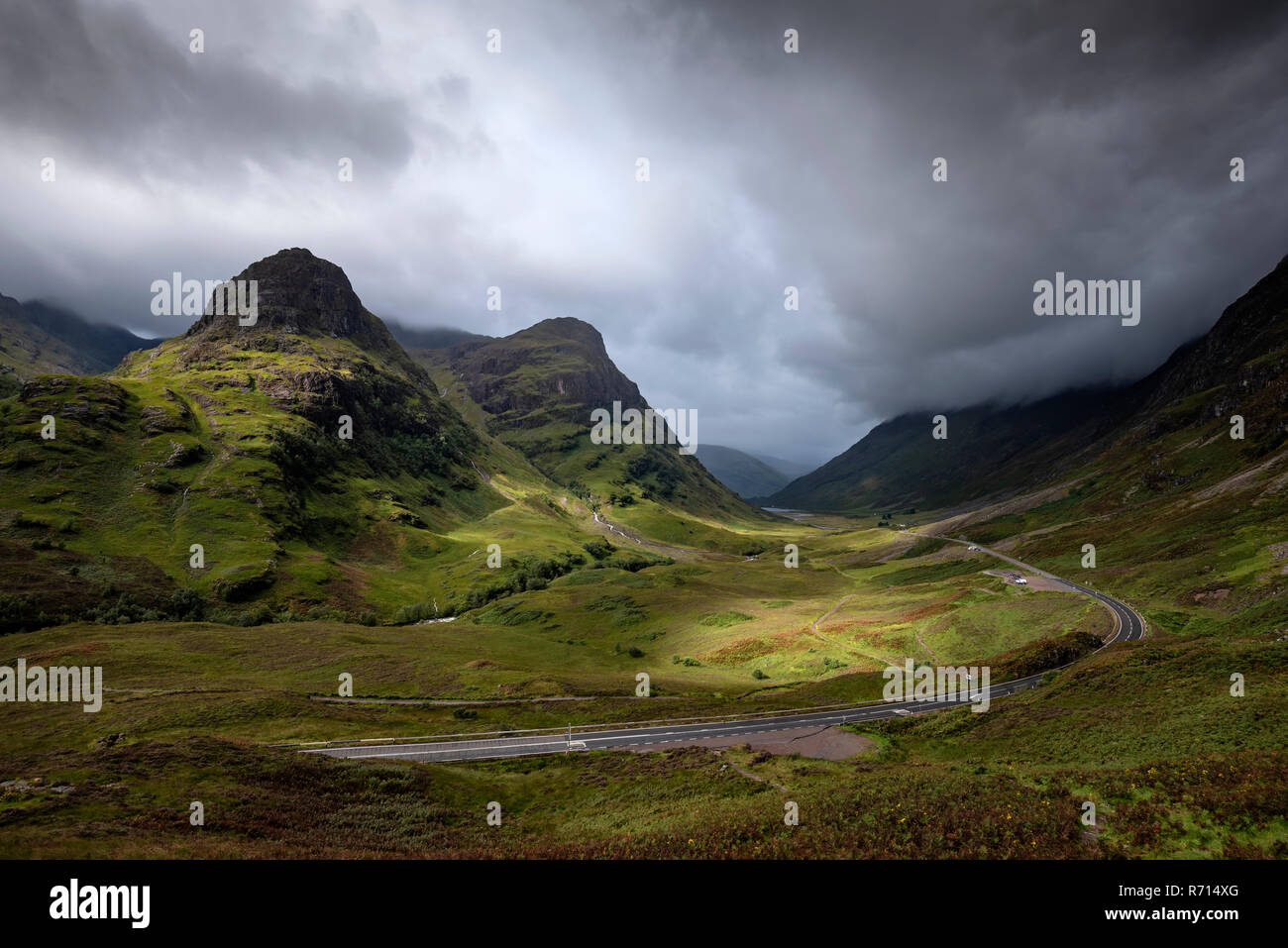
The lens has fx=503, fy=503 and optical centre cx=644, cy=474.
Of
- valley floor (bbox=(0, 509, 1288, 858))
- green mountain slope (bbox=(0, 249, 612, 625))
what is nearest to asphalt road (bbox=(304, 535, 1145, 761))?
valley floor (bbox=(0, 509, 1288, 858))

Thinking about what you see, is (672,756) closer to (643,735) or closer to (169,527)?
(643,735)

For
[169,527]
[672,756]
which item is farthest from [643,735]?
[169,527]

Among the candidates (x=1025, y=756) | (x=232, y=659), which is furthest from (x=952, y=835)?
(x=232, y=659)

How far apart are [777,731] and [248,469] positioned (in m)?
203

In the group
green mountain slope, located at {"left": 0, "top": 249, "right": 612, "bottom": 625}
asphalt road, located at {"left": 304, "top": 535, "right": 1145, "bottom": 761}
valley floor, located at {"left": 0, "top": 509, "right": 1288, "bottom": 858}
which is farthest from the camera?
green mountain slope, located at {"left": 0, "top": 249, "right": 612, "bottom": 625}

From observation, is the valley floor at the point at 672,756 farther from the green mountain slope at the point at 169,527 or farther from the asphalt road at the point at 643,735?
the green mountain slope at the point at 169,527

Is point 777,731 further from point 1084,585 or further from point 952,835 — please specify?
point 1084,585

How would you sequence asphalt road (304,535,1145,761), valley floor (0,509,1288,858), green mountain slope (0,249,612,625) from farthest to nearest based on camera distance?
green mountain slope (0,249,612,625), asphalt road (304,535,1145,761), valley floor (0,509,1288,858)

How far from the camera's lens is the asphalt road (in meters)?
48.3

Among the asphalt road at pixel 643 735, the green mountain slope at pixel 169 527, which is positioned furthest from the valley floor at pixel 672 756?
the green mountain slope at pixel 169 527

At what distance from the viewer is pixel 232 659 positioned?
8119 centimetres

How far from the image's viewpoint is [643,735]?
5381 cm

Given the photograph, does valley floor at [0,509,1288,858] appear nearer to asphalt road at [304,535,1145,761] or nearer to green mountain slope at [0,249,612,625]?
asphalt road at [304,535,1145,761]

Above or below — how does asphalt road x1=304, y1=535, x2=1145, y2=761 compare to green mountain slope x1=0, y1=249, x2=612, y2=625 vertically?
below
